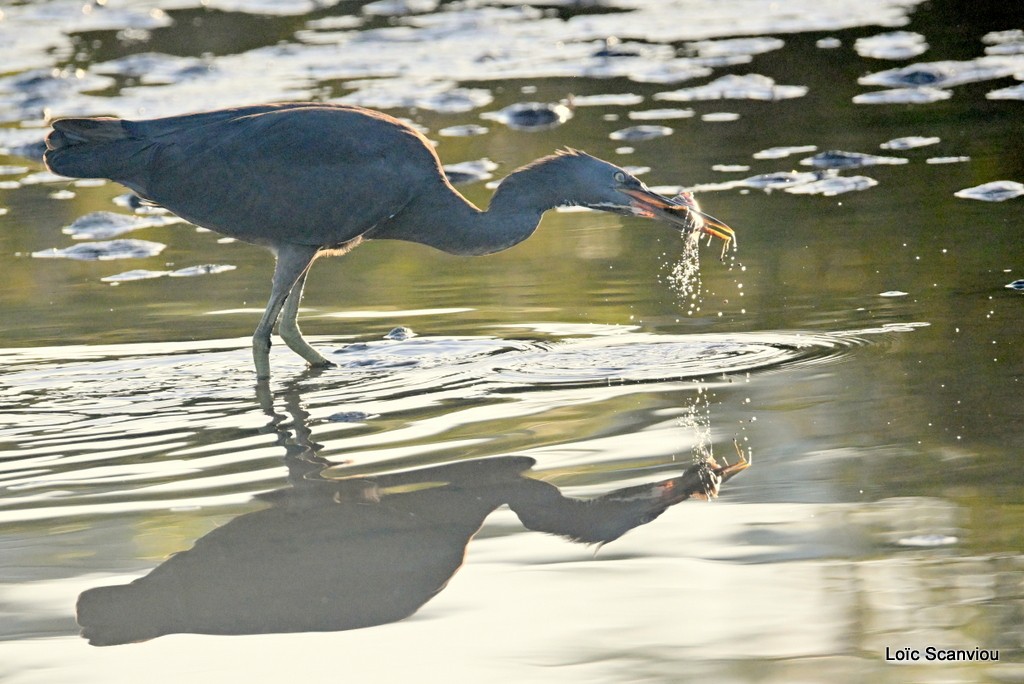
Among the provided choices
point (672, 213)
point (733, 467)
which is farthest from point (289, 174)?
point (733, 467)

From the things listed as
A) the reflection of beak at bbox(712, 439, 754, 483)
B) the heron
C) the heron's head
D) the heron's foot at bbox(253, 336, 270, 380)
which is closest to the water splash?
the heron's head

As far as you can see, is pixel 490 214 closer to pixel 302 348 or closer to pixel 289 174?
pixel 289 174

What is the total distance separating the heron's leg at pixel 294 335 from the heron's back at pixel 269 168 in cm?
33

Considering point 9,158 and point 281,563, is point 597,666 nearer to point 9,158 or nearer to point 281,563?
point 281,563

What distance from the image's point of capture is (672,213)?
24.3 feet

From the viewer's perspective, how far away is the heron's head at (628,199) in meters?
7.38

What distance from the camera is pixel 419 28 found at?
17.4m

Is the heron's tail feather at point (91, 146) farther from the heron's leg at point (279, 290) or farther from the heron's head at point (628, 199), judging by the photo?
the heron's head at point (628, 199)

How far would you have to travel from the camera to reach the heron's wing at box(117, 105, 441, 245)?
7324 millimetres

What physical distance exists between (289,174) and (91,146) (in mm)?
964

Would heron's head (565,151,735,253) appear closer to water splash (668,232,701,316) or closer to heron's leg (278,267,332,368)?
water splash (668,232,701,316)

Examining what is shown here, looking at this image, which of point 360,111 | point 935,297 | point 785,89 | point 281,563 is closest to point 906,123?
point 785,89

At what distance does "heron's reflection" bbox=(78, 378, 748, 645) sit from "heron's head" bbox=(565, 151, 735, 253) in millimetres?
2335

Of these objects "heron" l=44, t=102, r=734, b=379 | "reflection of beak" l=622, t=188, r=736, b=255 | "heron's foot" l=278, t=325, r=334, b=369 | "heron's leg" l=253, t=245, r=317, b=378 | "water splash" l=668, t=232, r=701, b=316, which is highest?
→ "heron" l=44, t=102, r=734, b=379
